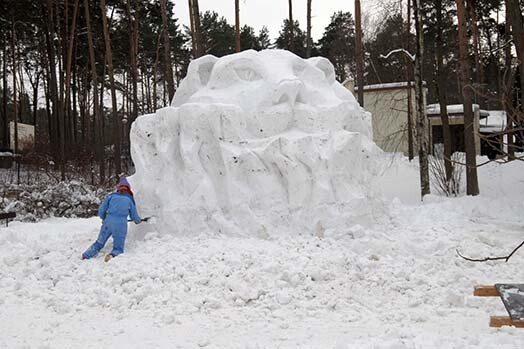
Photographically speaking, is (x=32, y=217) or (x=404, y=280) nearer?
(x=404, y=280)

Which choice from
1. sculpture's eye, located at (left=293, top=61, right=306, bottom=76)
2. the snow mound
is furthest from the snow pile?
sculpture's eye, located at (left=293, top=61, right=306, bottom=76)

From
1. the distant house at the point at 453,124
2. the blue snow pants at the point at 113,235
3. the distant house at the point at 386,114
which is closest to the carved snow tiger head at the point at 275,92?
the blue snow pants at the point at 113,235

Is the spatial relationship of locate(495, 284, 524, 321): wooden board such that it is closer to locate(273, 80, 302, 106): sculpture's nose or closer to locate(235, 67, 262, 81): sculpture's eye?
locate(273, 80, 302, 106): sculpture's nose

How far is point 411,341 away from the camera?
3795 mm

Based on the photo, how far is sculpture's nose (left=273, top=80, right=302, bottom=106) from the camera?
24.7 ft

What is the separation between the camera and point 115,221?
6449 mm

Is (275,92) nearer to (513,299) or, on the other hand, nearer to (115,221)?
(115,221)

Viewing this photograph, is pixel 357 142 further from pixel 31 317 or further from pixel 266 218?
pixel 31 317

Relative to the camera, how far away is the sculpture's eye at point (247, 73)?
8188mm

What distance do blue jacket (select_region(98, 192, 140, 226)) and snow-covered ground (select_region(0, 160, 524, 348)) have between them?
0.44 metres

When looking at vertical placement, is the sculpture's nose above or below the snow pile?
above

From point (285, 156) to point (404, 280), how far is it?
2.53 metres

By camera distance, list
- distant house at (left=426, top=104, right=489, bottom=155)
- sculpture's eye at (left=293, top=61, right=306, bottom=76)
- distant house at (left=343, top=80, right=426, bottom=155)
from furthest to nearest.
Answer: distant house at (left=426, top=104, right=489, bottom=155)
distant house at (left=343, top=80, right=426, bottom=155)
sculpture's eye at (left=293, top=61, right=306, bottom=76)

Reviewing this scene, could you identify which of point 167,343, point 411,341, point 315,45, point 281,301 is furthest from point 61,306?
point 315,45
